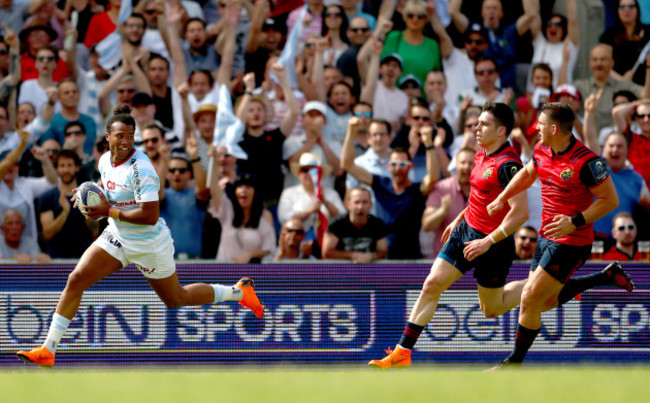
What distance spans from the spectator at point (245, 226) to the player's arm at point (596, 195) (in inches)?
171

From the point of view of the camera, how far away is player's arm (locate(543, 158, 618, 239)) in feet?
27.1

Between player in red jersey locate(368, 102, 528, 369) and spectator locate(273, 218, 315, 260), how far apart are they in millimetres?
2975

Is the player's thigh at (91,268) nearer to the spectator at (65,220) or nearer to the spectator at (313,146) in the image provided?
the spectator at (65,220)

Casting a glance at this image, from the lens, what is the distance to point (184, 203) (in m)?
12.0

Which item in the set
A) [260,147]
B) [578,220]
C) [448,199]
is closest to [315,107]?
[260,147]

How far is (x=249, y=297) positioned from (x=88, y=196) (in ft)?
7.13

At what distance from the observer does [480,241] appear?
338 inches

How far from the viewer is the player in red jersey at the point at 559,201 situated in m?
8.32

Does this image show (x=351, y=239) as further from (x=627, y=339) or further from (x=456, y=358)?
(x=627, y=339)

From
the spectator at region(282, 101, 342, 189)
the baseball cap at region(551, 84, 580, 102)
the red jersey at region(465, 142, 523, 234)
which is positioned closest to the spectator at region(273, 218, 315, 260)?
the spectator at region(282, 101, 342, 189)

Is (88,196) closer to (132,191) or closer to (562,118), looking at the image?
Result: (132,191)

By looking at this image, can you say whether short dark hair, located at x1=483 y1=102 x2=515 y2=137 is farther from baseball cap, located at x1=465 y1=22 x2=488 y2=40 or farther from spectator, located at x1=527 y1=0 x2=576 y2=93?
baseball cap, located at x1=465 y1=22 x2=488 y2=40

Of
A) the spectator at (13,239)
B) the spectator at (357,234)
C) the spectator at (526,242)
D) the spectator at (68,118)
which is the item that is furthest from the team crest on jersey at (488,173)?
the spectator at (68,118)

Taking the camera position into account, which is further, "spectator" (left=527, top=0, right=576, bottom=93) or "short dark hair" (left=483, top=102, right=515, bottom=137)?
"spectator" (left=527, top=0, right=576, bottom=93)
